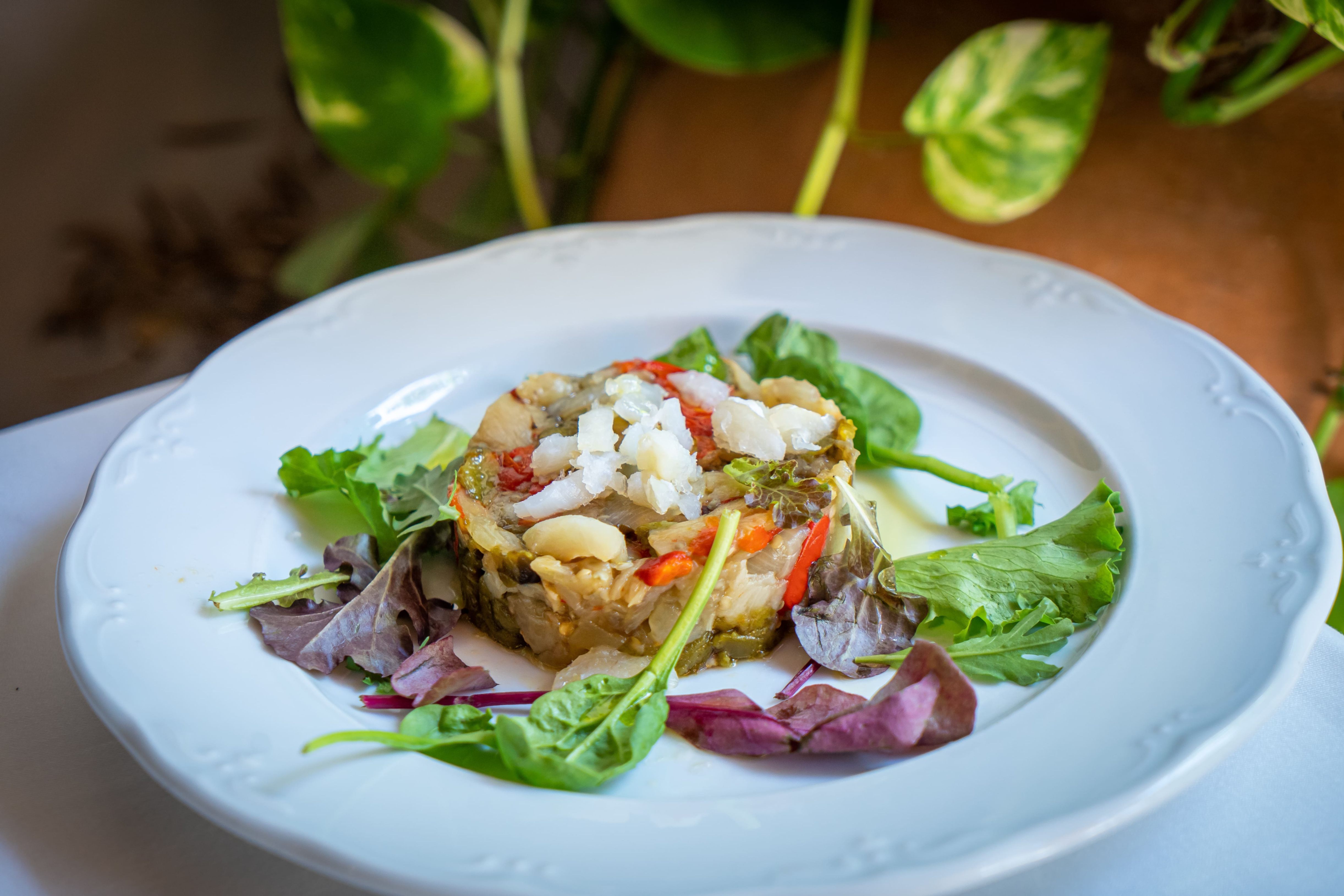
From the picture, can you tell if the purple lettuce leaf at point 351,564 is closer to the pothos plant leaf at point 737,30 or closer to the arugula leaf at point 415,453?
the arugula leaf at point 415,453

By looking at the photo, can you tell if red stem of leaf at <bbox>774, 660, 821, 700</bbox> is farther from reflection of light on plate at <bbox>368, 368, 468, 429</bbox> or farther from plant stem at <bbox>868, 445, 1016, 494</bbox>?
reflection of light on plate at <bbox>368, 368, 468, 429</bbox>

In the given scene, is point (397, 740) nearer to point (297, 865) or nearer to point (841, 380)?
point (297, 865)

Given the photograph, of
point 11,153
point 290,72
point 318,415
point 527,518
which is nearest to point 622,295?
point 318,415

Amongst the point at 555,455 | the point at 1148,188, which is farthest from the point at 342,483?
the point at 1148,188

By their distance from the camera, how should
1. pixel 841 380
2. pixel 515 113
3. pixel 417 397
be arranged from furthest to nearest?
pixel 515 113
pixel 417 397
pixel 841 380

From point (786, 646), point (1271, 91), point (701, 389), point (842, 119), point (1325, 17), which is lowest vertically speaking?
point (786, 646)

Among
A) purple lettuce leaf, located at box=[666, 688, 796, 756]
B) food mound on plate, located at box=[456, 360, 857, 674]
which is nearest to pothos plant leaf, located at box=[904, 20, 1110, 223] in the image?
food mound on plate, located at box=[456, 360, 857, 674]
